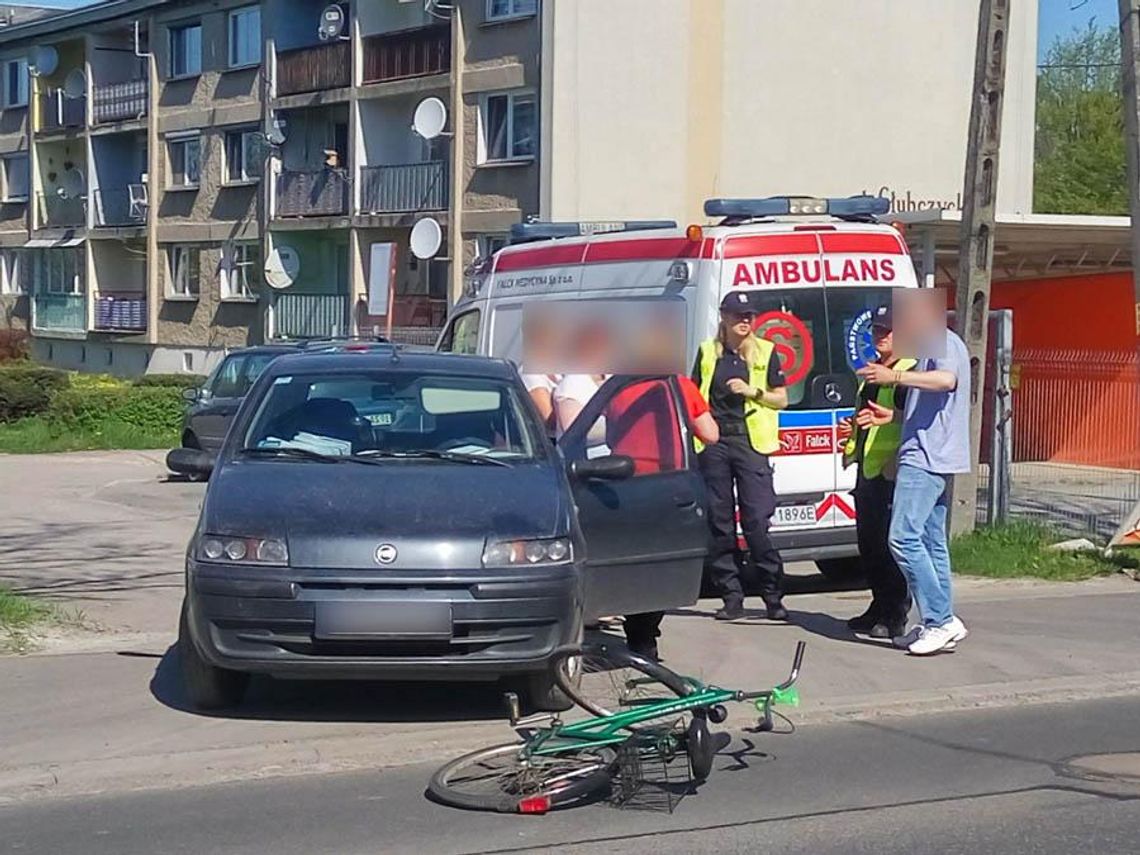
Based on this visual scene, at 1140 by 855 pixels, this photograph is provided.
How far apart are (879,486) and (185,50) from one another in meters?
35.8

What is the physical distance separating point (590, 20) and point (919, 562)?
911 inches

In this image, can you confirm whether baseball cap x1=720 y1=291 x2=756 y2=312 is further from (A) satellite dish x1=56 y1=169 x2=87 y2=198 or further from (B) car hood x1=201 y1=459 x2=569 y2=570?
(A) satellite dish x1=56 y1=169 x2=87 y2=198

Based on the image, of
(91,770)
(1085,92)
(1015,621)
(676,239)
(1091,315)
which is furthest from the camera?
(1085,92)

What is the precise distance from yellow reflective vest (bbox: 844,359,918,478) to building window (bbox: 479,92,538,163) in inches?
903

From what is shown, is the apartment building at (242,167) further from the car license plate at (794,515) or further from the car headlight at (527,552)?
the car headlight at (527,552)

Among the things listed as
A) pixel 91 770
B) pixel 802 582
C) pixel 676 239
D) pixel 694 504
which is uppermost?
pixel 676 239

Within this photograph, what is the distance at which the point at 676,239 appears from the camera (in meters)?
12.0

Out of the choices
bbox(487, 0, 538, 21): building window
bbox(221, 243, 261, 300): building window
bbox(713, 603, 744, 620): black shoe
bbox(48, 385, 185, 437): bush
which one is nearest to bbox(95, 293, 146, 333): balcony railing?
bbox(221, 243, 261, 300): building window

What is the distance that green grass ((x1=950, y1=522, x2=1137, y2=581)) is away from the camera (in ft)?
43.2

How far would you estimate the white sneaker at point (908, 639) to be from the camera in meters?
9.84

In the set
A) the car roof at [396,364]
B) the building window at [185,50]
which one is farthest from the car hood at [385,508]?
the building window at [185,50]

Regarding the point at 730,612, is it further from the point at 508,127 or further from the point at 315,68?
the point at 315,68

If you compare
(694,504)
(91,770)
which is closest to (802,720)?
(694,504)

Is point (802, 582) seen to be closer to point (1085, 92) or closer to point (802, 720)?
point (802, 720)
